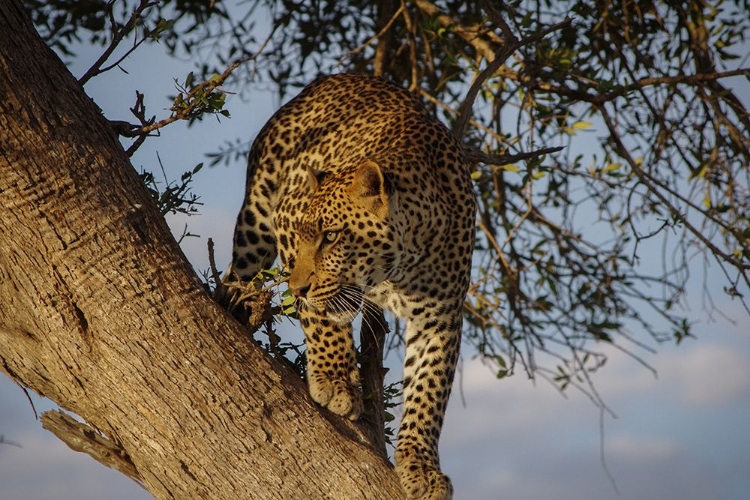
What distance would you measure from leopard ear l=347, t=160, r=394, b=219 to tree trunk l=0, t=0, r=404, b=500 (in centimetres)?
100

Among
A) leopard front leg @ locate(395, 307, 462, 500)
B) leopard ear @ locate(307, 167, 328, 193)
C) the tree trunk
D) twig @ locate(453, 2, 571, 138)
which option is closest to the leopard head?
leopard ear @ locate(307, 167, 328, 193)

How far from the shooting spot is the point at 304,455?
415 centimetres

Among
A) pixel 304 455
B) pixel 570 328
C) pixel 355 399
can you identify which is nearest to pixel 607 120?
pixel 570 328

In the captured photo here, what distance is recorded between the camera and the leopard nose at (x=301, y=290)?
4762 millimetres

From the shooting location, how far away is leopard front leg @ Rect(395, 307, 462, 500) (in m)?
5.09

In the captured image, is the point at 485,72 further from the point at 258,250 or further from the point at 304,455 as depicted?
the point at 304,455

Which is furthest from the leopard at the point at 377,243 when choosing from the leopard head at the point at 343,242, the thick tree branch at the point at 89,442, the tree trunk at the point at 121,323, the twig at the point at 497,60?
the thick tree branch at the point at 89,442

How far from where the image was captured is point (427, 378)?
5.26m

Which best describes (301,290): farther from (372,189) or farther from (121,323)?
(121,323)

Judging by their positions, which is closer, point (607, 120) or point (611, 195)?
point (607, 120)

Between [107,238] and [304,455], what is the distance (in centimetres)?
124

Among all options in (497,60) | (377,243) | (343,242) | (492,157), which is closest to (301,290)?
(343,242)

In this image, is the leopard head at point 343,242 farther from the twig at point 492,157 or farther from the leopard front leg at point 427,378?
the twig at point 492,157

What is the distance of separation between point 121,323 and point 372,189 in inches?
55.7
